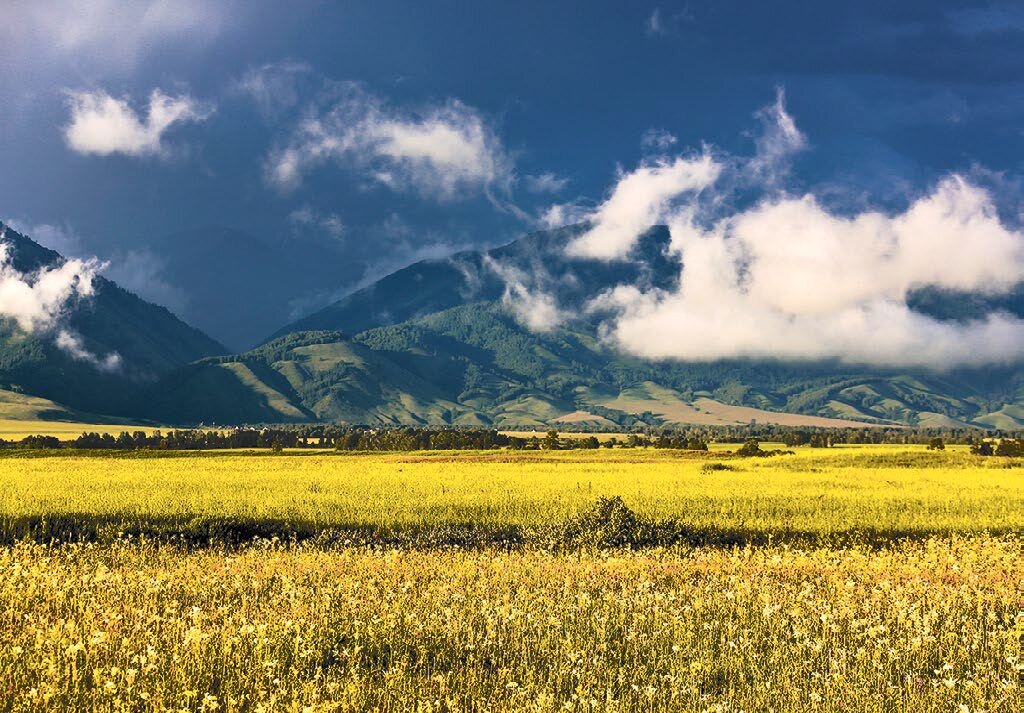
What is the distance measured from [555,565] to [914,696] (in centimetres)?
1068

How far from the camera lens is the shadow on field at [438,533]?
27469 mm

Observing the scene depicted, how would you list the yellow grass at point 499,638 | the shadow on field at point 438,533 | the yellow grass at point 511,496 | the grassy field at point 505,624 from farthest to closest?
the yellow grass at point 511,496 → the shadow on field at point 438,533 → the grassy field at point 505,624 → the yellow grass at point 499,638

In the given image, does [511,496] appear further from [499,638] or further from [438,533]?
[499,638]

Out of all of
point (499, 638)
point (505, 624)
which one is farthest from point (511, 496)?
point (499, 638)

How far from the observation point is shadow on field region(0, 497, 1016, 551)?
27.5 m

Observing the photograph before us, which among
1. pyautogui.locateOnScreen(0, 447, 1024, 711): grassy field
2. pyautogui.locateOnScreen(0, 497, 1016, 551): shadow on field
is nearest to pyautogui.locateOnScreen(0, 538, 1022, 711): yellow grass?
pyautogui.locateOnScreen(0, 447, 1024, 711): grassy field

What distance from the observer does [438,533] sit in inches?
1158

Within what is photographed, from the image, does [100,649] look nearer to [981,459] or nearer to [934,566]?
[934,566]

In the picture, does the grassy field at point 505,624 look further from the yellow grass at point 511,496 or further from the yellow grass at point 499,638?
the yellow grass at point 511,496

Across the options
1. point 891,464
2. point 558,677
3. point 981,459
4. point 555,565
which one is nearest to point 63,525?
point 555,565

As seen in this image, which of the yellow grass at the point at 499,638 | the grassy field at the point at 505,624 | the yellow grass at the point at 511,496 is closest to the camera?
the yellow grass at the point at 499,638

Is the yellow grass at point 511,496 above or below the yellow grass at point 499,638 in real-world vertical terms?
below

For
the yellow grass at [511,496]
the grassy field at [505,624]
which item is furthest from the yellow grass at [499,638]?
the yellow grass at [511,496]

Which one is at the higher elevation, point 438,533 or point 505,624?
point 505,624
